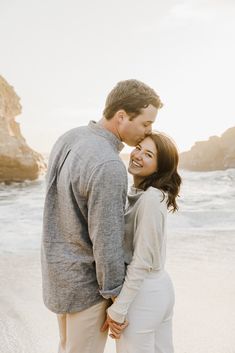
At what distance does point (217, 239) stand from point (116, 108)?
202 inches

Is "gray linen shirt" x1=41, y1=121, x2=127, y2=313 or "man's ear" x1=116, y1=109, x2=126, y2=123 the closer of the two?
"gray linen shirt" x1=41, y1=121, x2=127, y2=313

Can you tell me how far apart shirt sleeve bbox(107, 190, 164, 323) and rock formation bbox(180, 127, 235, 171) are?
48.2 m

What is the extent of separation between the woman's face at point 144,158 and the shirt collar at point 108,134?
140mm

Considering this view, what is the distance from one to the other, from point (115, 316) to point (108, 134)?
77 cm

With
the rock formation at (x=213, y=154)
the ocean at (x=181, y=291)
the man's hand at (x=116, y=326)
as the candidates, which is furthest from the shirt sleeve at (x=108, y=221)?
the rock formation at (x=213, y=154)

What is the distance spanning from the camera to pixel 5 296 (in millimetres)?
3957

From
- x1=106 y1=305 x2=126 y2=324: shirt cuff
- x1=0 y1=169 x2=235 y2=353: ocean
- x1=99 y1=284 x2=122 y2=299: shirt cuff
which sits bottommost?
x1=0 y1=169 x2=235 y2=353: ocean

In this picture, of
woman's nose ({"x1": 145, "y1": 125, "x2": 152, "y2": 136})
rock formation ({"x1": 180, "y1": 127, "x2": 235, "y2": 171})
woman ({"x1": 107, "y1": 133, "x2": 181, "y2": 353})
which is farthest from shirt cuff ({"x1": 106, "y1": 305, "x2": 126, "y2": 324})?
rock formation ({"x1": 180, "y1": 127, "x2": 235, "y2": 171})

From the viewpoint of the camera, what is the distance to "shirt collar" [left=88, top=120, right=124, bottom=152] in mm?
1803

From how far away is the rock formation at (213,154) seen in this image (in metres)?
50.3

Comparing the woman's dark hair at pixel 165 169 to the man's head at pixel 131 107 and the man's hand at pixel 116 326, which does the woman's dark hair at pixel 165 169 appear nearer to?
the man's head at pixel 131 107

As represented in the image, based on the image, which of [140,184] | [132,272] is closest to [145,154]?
[140,184]

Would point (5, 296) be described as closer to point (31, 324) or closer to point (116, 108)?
point (31, 324)

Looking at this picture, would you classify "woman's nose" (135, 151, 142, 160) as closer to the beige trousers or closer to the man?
the man
